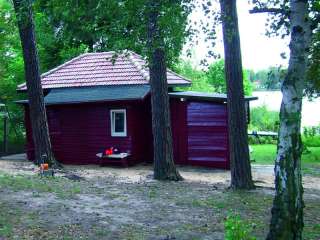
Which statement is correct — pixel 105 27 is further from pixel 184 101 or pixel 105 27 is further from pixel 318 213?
pixel 184 101

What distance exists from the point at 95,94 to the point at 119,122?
1.58m

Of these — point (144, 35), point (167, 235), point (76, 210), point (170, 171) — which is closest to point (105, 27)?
point (144, 35)

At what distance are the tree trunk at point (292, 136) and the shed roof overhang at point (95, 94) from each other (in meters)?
12.9

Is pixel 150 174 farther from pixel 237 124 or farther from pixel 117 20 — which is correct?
pixel 117 20

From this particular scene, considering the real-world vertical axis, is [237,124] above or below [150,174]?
above

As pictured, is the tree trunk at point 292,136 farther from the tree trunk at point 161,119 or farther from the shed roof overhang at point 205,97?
the shed roof overhang at point 205,97

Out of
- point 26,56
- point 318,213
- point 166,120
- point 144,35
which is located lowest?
point 318,213

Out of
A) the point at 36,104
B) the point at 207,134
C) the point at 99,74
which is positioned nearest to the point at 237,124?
the point at 207,134

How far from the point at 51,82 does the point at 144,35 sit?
15565 millimetres

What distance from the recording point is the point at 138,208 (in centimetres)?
959

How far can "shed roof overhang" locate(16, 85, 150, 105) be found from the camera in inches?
752

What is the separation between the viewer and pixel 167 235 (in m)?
7.43

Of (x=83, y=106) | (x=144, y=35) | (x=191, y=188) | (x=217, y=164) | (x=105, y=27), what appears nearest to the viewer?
(x=105, y=27)

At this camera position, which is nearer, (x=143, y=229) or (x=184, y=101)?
(x=143, y=229)
